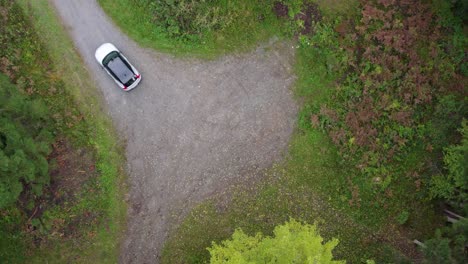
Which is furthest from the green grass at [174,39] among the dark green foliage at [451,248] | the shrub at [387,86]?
the dark green foliage at [451,248]

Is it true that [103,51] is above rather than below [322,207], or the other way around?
above

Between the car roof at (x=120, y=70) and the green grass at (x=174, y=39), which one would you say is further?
the green grass at (x=174, y=39)

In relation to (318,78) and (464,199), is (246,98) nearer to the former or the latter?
(318,78)

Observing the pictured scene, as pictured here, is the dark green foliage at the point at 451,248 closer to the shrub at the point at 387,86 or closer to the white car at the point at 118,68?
the shrub at the point at 387,86

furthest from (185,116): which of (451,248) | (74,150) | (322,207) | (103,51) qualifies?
(451,248)

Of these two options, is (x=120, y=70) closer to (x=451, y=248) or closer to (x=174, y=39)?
(x=174, y=39)

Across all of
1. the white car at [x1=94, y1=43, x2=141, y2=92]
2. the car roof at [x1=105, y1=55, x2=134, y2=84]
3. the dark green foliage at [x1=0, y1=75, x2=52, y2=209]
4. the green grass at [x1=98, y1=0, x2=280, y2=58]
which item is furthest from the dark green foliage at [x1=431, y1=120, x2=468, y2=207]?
the dark green foliage at [x1=0, y1=75, x2=52, y2=209]

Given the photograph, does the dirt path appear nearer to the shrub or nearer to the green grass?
the green grass
